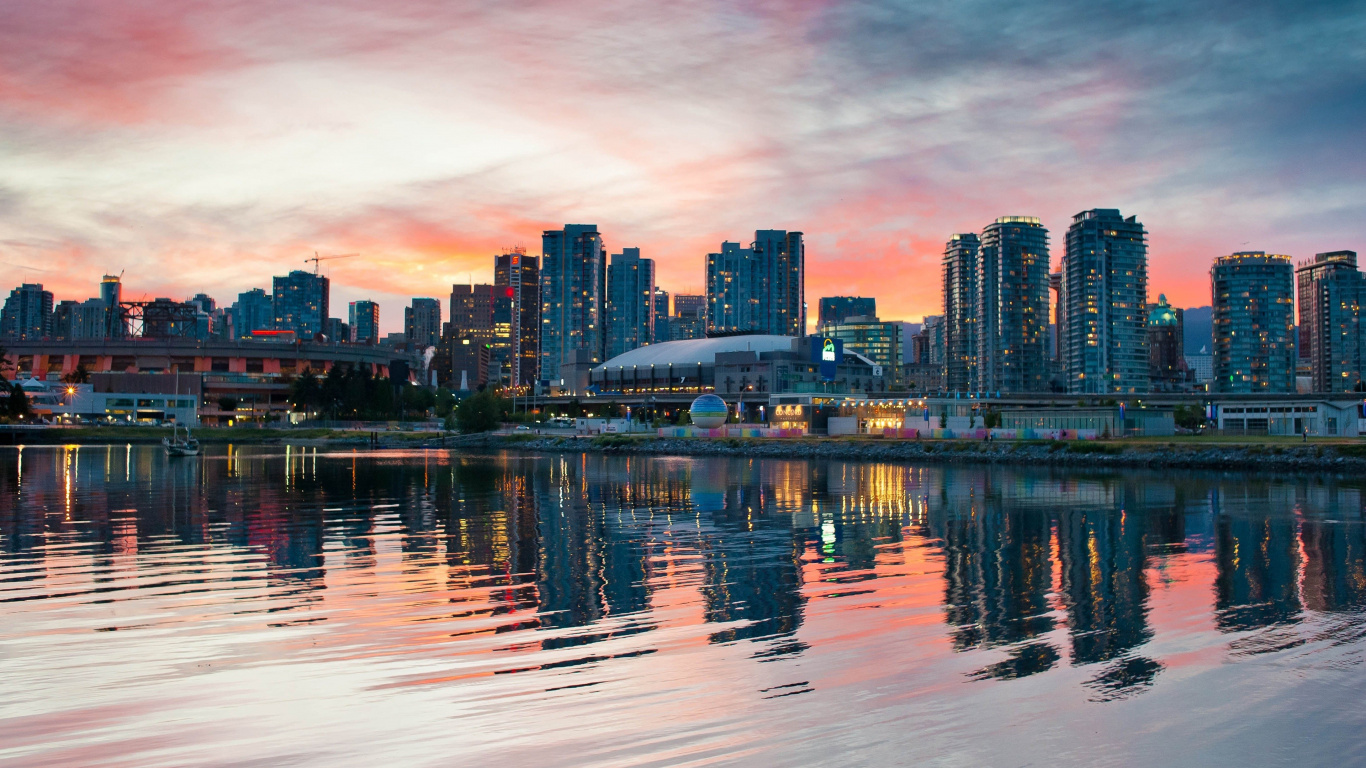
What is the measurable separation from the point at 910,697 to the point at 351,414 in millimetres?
185997

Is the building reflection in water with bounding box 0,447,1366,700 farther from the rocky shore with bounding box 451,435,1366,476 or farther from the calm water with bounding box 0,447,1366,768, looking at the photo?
the rocky shore with bounding box 451,435,1366,476

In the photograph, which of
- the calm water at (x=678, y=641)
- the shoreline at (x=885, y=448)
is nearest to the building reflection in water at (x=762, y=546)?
the calm water at (x=678, y=641)

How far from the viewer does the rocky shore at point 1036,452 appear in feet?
240

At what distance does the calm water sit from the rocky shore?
134 feet

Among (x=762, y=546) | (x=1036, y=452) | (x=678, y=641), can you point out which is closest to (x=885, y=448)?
(x=1036, y=452)

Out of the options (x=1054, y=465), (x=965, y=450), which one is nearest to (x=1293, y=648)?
(x=1054, y=465)

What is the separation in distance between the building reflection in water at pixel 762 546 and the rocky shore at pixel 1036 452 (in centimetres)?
1287

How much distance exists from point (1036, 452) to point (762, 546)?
64.6 metres

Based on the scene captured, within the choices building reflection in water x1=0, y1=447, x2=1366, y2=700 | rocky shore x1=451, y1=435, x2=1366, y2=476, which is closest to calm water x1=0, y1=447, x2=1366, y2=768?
building reflection in water x1=0, y1=447, x2=1366, y2=700

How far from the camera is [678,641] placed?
16.4 metres

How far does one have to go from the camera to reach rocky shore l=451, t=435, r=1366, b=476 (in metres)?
73.1

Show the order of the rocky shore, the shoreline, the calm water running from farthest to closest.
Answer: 1. the shoreline
2. the rocky shore
3. the calm water

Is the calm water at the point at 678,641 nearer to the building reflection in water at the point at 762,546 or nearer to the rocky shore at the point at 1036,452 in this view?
the building reflection in water at the point at 762,546

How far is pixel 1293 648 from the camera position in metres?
16.2
